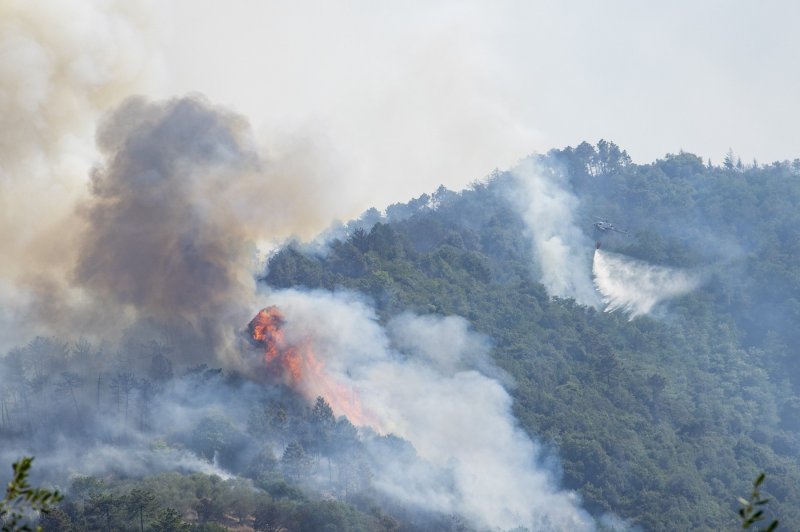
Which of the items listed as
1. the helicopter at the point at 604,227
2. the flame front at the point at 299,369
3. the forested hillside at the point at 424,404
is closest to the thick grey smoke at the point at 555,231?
the helicopter at the point at 604,227

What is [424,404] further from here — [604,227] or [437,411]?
[604,227]

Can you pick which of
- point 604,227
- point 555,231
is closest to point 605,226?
point 604,227

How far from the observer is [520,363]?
132875 mm

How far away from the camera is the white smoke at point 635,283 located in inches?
6073

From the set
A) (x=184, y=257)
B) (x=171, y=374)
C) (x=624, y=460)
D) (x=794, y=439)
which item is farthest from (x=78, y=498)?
(x=794, y=439)

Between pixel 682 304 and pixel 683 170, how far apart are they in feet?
165

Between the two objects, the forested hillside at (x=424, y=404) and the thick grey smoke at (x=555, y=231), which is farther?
the thick grey smoke at (x=555, y=231)

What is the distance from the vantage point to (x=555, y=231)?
568ft

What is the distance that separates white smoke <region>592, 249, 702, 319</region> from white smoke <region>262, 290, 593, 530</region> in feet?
105

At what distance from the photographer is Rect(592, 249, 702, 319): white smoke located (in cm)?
15425

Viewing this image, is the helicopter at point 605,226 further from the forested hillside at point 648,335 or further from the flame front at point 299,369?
the flame front at point 299,369

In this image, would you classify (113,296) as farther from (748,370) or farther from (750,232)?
(750,232)

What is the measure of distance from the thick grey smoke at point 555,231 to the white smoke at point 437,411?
33.0m

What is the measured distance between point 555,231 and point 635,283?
1893 cm
